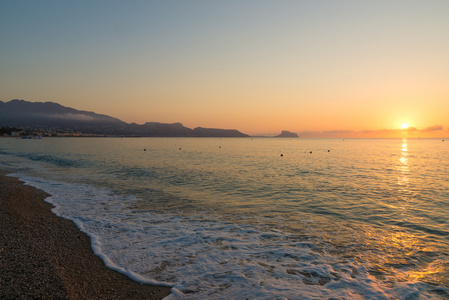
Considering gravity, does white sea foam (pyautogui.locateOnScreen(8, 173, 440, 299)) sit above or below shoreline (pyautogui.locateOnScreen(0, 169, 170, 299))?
below

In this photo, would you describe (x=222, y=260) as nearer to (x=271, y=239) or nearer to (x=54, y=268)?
(x=271, y=239)

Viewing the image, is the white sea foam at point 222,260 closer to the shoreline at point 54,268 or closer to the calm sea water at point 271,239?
the calm sea water at point 271,239

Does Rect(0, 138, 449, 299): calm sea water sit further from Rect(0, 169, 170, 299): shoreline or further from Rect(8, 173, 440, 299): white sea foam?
Rect(0, 169, 170, 299): shoreline

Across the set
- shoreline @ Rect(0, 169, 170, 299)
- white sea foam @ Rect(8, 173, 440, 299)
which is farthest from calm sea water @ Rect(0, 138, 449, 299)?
shoreline @ Rect(0, 169, 170, 299)

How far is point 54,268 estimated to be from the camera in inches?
302

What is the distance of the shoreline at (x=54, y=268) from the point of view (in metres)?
6.57

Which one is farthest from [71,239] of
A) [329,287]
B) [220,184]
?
[220,184]

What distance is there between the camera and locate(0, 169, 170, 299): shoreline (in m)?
6.57

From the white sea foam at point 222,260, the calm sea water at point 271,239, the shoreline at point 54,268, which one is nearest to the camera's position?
the shoreline at point 54,268

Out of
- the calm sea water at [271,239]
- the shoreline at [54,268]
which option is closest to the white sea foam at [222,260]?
the calm sea water at [271,239]

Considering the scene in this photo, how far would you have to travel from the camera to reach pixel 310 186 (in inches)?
1028

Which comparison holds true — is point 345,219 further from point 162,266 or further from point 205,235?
point 162,266

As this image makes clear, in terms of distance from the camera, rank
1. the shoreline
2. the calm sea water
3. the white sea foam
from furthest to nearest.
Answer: the calm sea water, the white sea foam, the shoreline

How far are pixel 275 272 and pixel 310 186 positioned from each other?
18937 millimetres
